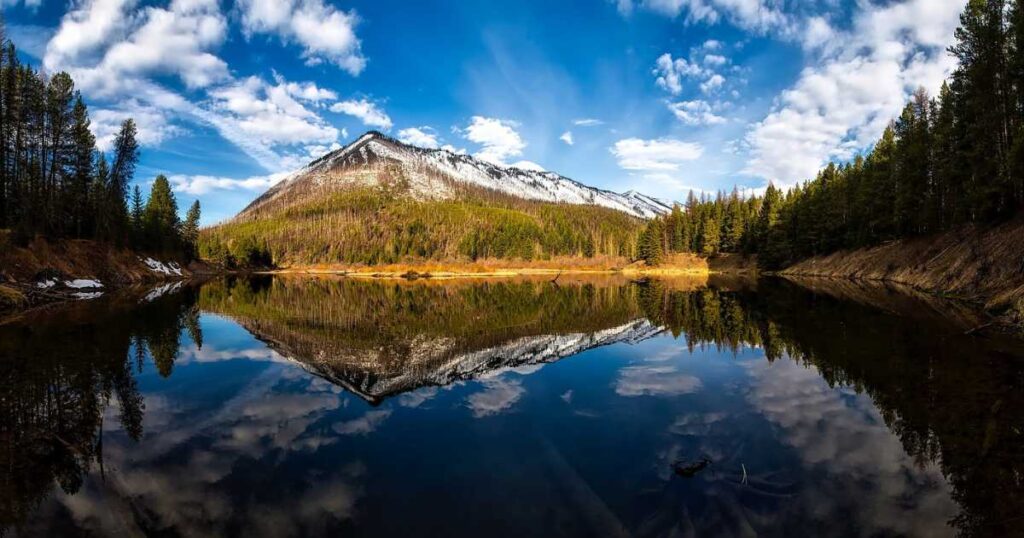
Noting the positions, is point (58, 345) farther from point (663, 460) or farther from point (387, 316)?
point (663, 460)

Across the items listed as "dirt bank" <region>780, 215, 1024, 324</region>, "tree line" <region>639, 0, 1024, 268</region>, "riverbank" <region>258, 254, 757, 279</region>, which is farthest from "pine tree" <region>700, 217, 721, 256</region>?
"dirt bank" <region>780, 215, 1024, 324</region>

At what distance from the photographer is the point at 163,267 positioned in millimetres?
74688

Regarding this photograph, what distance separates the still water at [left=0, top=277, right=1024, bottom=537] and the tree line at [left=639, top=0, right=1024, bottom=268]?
2284 cm

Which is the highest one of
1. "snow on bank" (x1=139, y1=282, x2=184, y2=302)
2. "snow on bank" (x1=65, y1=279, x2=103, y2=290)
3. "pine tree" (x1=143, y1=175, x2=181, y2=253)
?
"pine tree" (x1=143, y1=175, x2=181, y2=253)

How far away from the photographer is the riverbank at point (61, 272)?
3142 cm

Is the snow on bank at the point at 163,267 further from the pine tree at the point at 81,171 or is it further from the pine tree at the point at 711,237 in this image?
the pine tree at the point at 711,237

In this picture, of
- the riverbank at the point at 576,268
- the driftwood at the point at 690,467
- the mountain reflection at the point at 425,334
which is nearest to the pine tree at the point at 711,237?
the riverbank at the point at 576,268

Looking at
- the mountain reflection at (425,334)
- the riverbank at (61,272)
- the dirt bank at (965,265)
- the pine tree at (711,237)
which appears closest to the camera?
the mountain reflection at (425,334)

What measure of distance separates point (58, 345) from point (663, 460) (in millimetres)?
21516

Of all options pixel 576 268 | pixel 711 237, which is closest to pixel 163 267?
pixel 576 268

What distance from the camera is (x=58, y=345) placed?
17.5 meters

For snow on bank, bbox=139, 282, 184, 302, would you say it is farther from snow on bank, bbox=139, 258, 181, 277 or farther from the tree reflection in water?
snow on bank, bbox=139, 258, 181, 277

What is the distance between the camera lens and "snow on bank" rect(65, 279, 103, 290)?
39.9 metres

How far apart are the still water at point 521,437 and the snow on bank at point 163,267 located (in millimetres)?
58091
